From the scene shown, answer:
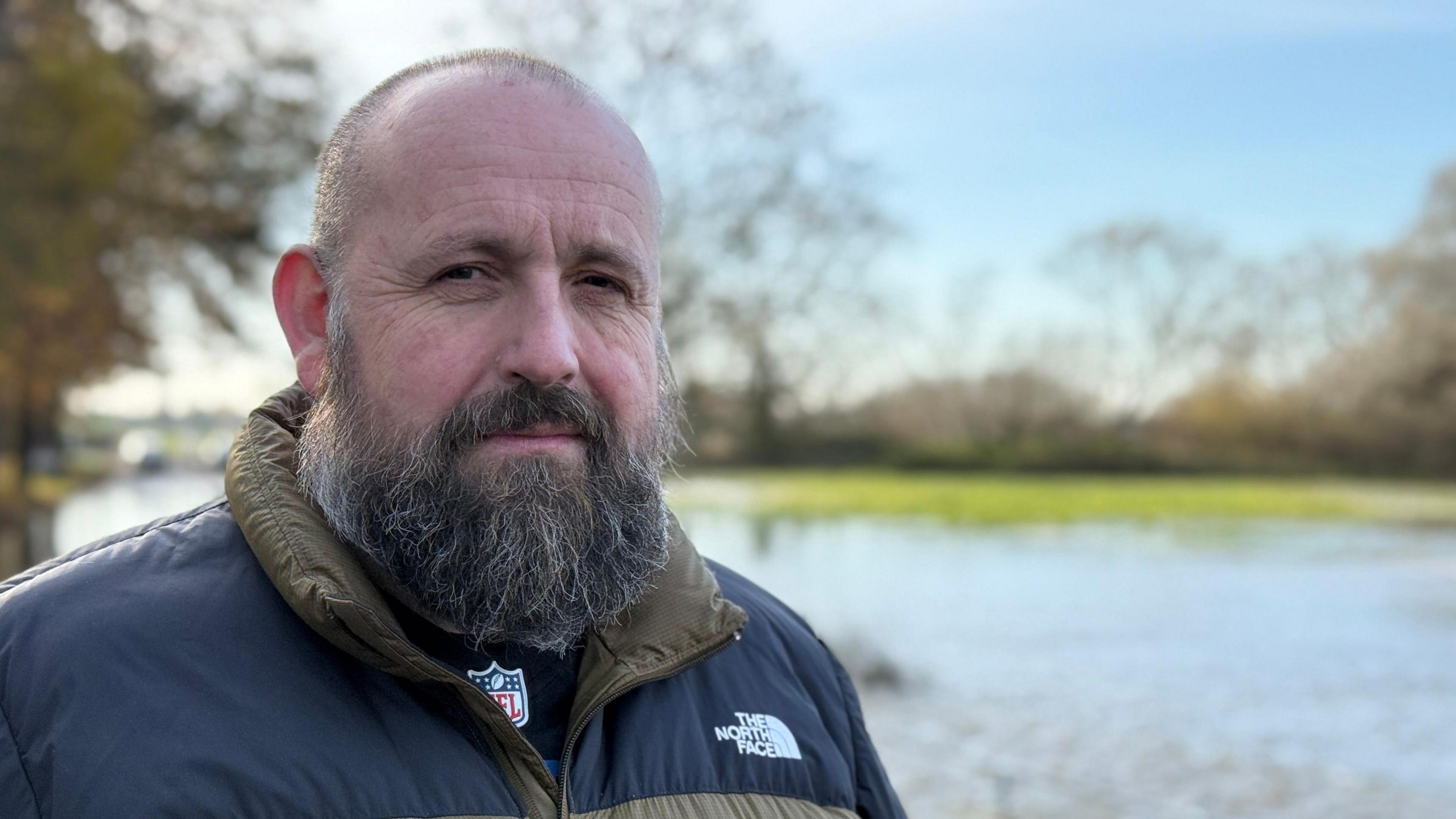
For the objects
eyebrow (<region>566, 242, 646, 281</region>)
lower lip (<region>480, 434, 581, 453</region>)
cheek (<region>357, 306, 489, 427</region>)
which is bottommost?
lower lip (<region>480, 434, 581, 453</region>)

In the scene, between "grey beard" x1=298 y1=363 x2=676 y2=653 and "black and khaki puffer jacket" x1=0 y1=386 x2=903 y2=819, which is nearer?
"black and khaki puffer jacket" x1=0 y1=386 x2=903 y2=819

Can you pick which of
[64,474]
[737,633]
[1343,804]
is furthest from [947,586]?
[64,474]

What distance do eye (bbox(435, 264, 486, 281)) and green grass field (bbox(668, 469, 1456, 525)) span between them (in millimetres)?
27221

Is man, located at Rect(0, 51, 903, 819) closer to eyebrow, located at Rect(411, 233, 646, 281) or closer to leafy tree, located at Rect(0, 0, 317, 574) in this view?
eyebrow, located at Rect(411, 233, 646, 281)

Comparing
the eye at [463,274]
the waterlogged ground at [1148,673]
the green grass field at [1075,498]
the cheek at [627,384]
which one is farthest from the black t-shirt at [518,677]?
the green grass field at [1075,498]

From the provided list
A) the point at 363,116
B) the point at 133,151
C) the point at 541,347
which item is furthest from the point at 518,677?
the point at 133,151

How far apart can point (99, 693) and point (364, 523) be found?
0.43 m

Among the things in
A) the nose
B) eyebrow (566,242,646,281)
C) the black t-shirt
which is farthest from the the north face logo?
eyebrow (566,242,646,281)

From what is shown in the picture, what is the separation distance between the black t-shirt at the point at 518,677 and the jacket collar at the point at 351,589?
0.18 feet

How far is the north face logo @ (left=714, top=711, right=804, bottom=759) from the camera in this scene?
197 cm

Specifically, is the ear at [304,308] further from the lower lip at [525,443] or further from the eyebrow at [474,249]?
the lower lip at [525,443]

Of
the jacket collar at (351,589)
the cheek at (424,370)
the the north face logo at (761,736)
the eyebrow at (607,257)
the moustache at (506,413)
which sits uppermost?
the eyebrow at (607,257)

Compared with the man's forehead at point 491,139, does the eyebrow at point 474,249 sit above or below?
below

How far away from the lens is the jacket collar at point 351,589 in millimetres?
1667
